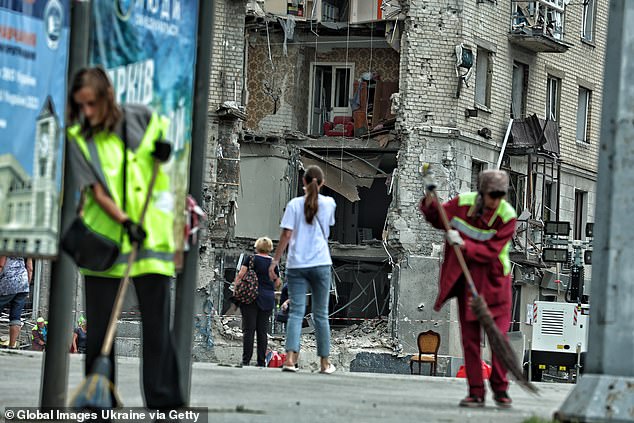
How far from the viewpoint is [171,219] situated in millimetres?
8453

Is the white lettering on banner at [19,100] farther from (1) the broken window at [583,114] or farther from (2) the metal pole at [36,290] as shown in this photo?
(1) the broken window at [583,114]

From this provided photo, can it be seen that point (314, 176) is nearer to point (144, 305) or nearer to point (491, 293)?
point (491, 293)

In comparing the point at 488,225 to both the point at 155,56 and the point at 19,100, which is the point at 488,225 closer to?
the point at 155,56

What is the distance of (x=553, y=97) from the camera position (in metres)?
51.0

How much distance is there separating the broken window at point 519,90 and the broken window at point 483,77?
152 cm

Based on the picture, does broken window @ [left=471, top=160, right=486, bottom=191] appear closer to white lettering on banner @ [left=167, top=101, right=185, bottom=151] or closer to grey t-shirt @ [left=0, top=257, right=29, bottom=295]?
grey t-shirt @ [left=0, top=257, right=29, bottom=295]

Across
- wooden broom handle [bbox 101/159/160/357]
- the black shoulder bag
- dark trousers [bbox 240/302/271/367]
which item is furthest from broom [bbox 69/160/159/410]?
dark trousers [bbox 240/302/271/367]

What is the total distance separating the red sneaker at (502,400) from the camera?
11555 mm

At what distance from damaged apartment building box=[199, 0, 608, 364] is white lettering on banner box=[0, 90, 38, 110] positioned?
35871mm

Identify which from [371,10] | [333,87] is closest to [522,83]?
[371,10]

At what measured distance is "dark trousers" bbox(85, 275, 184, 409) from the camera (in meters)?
8.35

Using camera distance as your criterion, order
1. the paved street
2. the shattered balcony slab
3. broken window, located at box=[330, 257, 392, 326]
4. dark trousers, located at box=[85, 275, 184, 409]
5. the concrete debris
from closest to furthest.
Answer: dark trousers, located at box=[85, 275, 184, 409] → the paved street → the concrete debris → broken window, located at box=[330, 257, 392, 326] → the shattered balcony slab

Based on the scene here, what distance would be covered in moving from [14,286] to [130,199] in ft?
41.3

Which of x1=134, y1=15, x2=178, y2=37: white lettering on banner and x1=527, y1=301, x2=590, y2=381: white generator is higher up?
x1=134, y1=15, x2=178, y2=37: white lettering on banner
